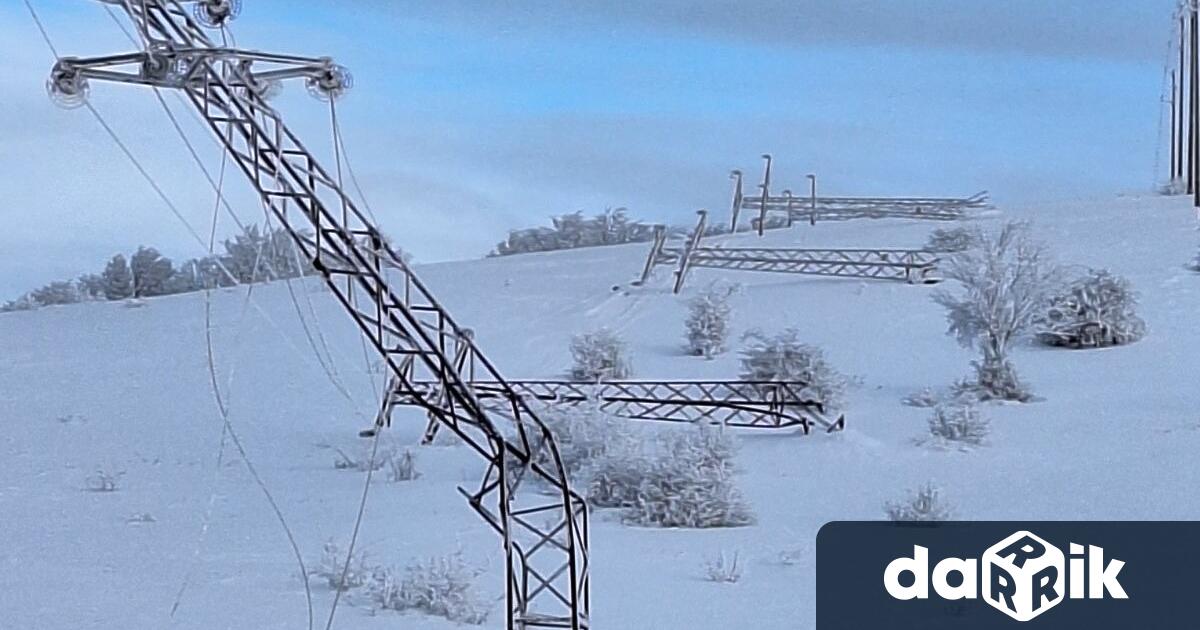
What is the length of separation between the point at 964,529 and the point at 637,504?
7.17 feet

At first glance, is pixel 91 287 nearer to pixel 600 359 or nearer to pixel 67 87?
pixel 600 359

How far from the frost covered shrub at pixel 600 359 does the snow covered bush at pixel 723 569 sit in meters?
6.81

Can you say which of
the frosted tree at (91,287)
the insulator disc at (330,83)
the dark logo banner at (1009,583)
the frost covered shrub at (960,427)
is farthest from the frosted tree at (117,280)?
the insulator disc at (330,83)

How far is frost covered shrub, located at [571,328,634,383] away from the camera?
15055 millimetres

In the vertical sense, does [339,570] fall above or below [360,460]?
below

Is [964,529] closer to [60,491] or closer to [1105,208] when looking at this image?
[60,491]

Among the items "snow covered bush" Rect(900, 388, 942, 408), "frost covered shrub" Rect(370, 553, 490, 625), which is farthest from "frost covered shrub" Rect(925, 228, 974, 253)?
"frost covered shrub" Rect(370, 553, 490, 625)

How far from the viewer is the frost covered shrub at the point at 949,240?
20.5 m

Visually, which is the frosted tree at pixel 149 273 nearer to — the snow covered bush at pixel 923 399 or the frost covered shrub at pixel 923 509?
the snow covered bush at pixel 923 399

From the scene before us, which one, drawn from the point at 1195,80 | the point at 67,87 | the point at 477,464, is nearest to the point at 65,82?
the point at 67,87

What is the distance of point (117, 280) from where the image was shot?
27922 mm

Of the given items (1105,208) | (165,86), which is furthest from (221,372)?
(1105,208)

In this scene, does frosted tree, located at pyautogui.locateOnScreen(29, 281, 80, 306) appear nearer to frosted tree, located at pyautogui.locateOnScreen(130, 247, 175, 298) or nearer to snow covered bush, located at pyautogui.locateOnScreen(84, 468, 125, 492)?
frosted tree, located at pyautogui.locateOnScreen(130, 247, 175, 298)

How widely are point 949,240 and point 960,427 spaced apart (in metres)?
10.5
